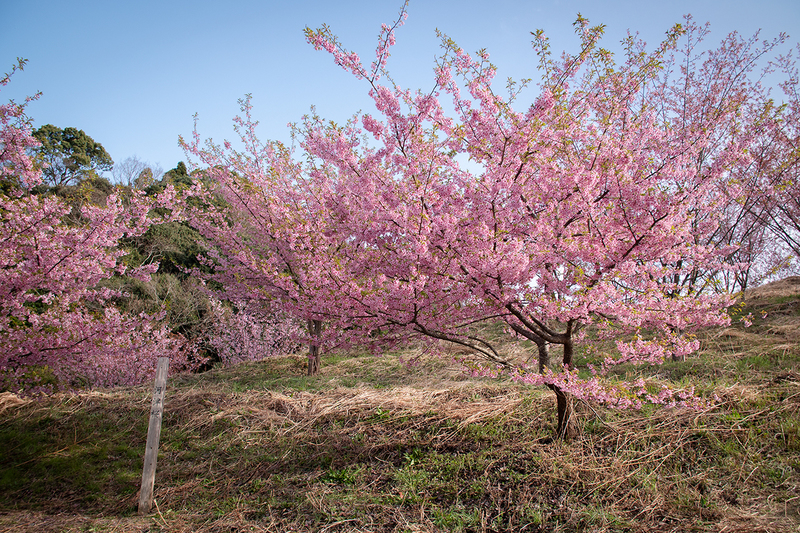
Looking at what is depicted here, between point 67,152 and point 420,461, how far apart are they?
78.6ft

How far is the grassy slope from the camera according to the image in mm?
2977

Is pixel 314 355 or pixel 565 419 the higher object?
pixel 314 355

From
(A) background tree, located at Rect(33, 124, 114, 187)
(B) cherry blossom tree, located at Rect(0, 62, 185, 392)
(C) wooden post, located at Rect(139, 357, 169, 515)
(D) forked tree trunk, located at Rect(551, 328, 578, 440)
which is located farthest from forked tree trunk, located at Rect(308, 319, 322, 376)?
(A) background tree, located at Rect(33, 124, 114, 187)

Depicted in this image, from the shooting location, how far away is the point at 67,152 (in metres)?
19.8

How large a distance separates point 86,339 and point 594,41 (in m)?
6.03

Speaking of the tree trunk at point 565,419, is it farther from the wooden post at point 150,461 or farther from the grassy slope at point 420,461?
the wooden post at point 150,461

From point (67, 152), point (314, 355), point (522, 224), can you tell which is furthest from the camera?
point (67, 152)

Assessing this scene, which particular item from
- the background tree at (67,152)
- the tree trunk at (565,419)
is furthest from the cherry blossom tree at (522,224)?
the background tree at (67,152)

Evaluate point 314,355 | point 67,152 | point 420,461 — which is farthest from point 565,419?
point 67,152

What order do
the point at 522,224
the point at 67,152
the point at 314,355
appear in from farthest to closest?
the point at 67,152, the point at 314,355, the point at 522,224

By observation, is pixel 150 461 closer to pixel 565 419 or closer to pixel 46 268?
pixel 46 268

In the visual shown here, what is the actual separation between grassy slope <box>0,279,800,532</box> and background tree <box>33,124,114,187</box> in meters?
17.2

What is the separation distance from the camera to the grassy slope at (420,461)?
2.98 m

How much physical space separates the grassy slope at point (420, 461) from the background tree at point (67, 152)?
56.3ft
